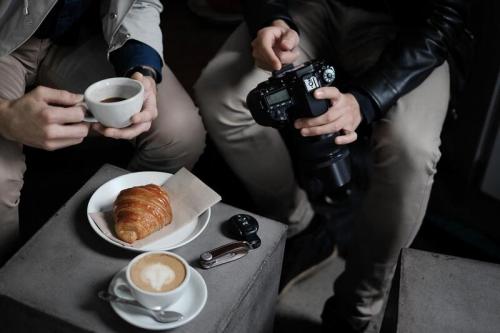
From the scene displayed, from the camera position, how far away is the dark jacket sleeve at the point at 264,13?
1436 mm

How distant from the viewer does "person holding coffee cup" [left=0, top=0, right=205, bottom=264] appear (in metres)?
1.14

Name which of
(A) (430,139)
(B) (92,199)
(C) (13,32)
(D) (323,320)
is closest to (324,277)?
(D) (323,320)

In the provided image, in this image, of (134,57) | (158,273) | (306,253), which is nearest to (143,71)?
(134,57)

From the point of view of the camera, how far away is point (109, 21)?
1.36 m

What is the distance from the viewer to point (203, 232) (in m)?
1.17

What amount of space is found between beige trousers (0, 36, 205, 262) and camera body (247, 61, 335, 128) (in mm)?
243

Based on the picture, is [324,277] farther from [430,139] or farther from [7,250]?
[7,250]

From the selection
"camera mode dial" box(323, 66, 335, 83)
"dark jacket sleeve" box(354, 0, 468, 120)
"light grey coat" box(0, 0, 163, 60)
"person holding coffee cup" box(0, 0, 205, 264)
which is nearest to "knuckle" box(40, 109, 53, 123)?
"person holding coffee cup" box(0, 0, 205, 264)

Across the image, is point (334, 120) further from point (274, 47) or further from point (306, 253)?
point (306, 253)

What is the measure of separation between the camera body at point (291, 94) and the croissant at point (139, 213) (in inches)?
10.5

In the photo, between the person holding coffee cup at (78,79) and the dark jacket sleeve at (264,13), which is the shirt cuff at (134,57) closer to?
the person holding coffee cup at (78,79)

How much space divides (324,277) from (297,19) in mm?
653

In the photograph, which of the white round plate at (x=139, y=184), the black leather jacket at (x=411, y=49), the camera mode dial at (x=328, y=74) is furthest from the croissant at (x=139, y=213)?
the black leather jacket at (x=411, y=49)

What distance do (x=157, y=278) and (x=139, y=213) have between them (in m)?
0.15
